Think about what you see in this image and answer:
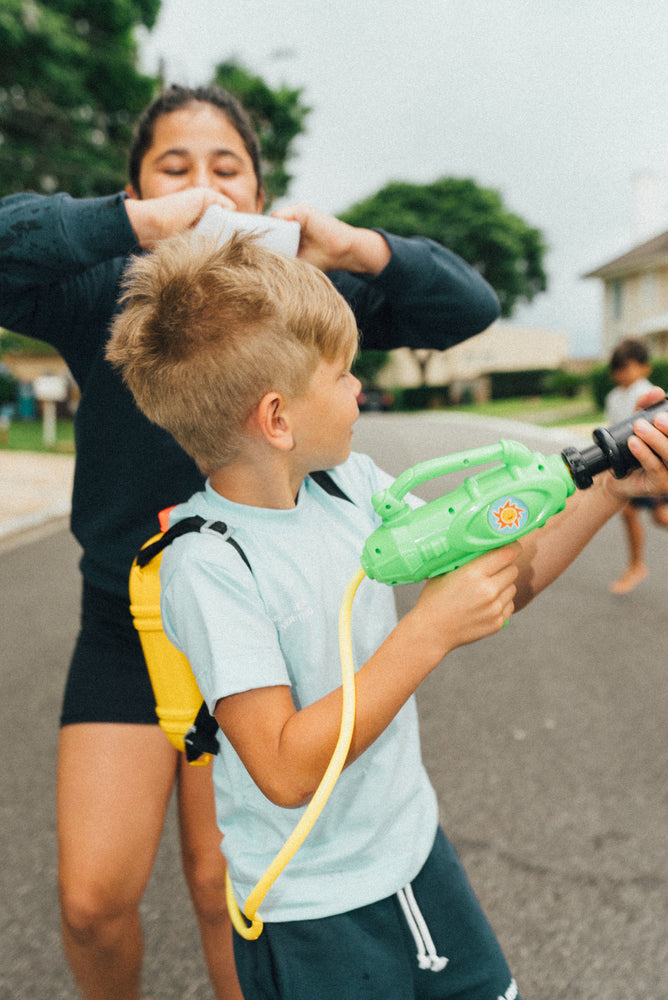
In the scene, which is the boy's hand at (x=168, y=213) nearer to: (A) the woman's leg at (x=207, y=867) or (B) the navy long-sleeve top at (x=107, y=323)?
(B) the navy long-sleeve top at (x=107, y=323)

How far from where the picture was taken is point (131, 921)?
1.74 m

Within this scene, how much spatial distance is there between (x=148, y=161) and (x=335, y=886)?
157cm

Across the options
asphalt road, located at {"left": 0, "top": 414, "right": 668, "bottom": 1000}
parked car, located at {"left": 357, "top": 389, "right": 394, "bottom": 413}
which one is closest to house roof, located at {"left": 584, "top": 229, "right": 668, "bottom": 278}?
parked car, located at {"left": 357, "top": 389, "right": 394, "bottom": 413}

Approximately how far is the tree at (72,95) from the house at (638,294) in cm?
2295

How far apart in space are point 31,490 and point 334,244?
35.2 ft

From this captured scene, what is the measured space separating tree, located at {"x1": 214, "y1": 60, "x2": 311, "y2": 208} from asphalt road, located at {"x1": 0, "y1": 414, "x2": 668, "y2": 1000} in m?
14.9

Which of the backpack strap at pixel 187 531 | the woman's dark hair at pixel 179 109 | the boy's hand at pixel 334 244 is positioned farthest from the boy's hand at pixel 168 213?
the backpack strap at pixel 187 531

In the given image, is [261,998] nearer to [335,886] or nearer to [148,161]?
[335,886]

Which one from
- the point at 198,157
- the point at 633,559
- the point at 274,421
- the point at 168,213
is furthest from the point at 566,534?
the point at 633,559

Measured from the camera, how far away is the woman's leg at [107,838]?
165 centimetres

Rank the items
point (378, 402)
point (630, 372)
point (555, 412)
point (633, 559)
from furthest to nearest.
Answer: point (378, 402) → point (555, 412) → point (630, 372) → point (633, 559)

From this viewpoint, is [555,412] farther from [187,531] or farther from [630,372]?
[187,531]

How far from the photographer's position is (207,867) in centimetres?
192

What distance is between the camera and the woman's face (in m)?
1.82
